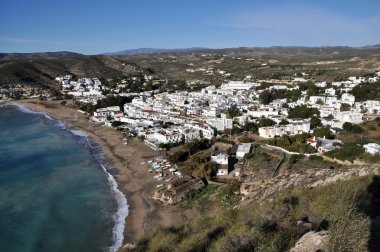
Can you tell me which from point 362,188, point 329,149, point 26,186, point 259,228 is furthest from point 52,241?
point 329,149

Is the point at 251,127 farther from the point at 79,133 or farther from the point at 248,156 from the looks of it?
the point at 79,133

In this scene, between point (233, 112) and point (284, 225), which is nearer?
point (284, 225)

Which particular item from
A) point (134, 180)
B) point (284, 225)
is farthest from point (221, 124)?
point (284, 225)

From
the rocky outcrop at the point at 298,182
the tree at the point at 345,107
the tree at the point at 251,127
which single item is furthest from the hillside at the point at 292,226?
the tree at the point at 345,107

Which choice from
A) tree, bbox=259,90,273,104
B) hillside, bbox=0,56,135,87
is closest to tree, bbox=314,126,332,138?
tree, bbox=259,90,273,104

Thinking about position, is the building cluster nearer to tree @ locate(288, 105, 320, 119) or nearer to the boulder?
tree @ locate(288, 105, 320, 119)

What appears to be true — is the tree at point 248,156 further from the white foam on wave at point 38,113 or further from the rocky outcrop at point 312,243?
the white foam on wave at point 38,113
